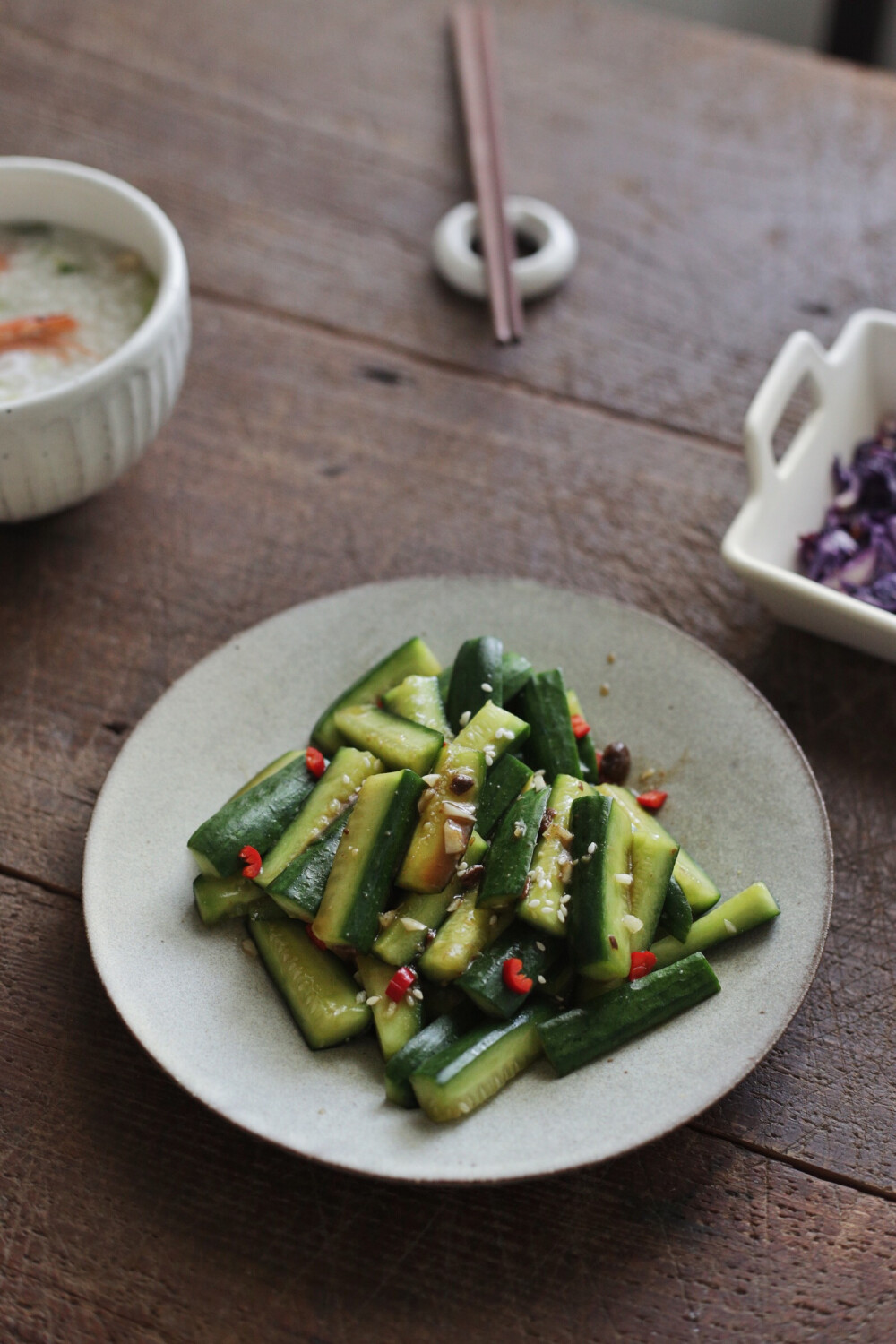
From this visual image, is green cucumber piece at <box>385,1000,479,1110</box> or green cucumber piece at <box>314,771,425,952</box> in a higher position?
green cucumber piece at <box>314,771,425,952</box>

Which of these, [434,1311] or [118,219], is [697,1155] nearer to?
[434,1311]

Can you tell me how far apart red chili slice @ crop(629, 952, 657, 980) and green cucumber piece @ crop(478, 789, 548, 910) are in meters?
0.16

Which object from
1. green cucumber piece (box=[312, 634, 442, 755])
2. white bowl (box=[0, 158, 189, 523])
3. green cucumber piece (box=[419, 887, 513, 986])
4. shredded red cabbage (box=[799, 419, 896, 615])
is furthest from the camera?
shredded red cabbage (box=[799, 419, 896, 615])

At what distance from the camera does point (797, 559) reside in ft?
6.94

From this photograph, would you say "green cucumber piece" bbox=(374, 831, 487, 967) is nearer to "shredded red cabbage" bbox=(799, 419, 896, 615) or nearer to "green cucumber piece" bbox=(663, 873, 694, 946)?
"green cucumber piece" bbox=(663, 873, 694, 946)

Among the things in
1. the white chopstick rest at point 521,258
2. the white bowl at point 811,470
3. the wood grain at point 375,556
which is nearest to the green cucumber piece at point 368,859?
the wood grain at point 375,556

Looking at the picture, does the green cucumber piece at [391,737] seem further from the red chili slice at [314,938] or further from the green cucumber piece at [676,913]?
the green cucumber piece at [676,913]

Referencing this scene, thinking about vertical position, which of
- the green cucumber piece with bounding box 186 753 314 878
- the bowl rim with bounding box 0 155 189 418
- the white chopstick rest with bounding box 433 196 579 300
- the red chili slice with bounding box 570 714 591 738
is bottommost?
the green cucumber piece with bounding box 186 753 314 878

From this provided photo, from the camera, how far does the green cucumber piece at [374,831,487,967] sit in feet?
4.83

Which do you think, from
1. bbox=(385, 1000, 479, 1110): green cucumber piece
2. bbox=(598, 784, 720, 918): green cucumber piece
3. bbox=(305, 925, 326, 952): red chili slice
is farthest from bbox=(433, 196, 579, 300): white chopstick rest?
bbox=(385, 1000, 479, 1110): green cucumber piece

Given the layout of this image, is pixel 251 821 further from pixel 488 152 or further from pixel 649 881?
pixel 488 152

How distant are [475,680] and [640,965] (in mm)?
477

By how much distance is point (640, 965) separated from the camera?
147 cm

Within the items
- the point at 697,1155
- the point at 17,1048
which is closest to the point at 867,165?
the point at 697,1155
